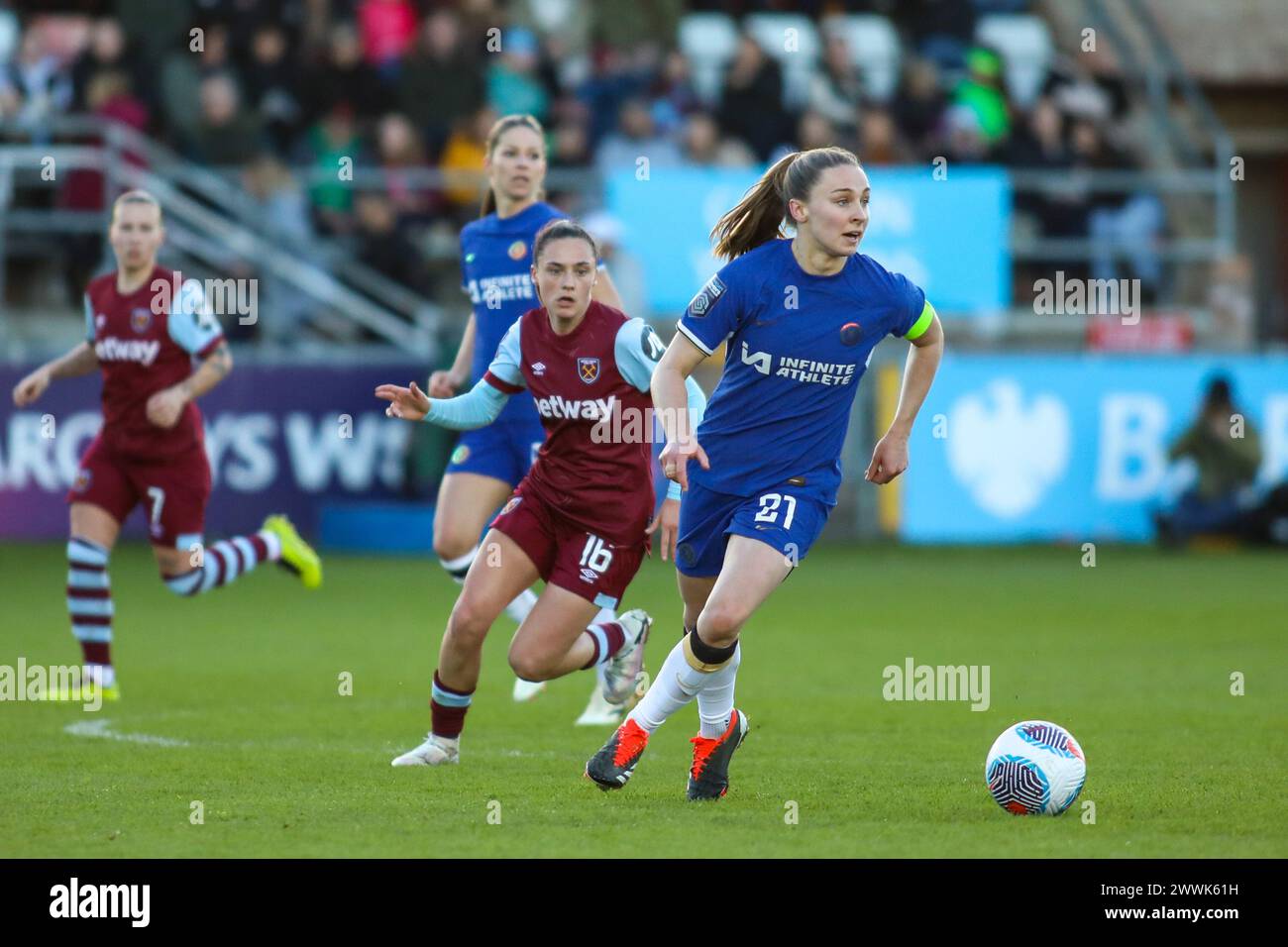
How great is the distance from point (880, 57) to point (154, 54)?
27.5 ft

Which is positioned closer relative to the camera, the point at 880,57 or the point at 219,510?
the point at 219,510

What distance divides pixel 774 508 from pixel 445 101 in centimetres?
1530

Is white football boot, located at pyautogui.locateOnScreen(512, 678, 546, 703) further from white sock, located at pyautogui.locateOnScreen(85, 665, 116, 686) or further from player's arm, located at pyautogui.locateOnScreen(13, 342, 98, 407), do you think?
player's arm, located at pyautogui.locateOnScreen(13, 342, 98, 407)

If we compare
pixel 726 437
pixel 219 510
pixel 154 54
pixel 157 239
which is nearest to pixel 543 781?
pixel 726 437

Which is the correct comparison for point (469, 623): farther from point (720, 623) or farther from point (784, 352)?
point (784, 352)

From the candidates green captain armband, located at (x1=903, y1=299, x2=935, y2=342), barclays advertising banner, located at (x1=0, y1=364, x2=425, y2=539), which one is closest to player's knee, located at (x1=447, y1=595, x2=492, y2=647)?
green captain armband, located at (x1=903, y1=299, x2=935, y2=342)

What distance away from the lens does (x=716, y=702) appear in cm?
795

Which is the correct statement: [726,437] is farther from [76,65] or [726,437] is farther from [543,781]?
[76,65]

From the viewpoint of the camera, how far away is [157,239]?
36.1ft

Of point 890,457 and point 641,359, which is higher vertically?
point 641,359

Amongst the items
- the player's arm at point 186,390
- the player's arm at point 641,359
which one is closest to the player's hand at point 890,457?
the player's arm at point 641,359

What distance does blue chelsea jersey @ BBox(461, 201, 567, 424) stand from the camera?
10.2 metres

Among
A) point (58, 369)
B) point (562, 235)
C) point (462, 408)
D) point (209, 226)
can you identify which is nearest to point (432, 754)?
point (462, 408)

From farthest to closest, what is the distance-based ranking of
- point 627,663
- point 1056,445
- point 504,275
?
point 1056,445
point 504,275
point 627,663
